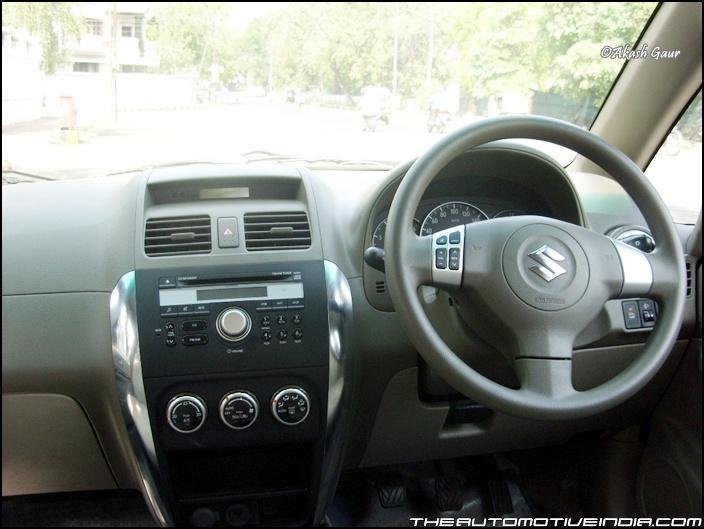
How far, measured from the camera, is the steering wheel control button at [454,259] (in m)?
1.38

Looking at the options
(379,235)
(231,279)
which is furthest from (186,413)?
(379,235)

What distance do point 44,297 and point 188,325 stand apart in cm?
38

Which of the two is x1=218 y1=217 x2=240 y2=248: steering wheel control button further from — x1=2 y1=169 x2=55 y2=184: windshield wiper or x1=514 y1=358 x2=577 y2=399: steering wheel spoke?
x1=514 y1=358 x2=577 y2=399: steering wheel spoke

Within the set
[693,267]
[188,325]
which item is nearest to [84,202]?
[188,325]

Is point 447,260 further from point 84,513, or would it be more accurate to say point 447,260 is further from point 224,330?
point 84,513

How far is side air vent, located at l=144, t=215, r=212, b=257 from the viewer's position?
1591mm

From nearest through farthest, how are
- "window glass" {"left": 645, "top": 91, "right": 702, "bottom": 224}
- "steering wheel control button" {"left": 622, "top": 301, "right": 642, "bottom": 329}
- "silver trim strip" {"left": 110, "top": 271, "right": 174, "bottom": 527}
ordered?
"silver trim strip" {"left": 110, "top": 271, "right": 174, "bottom": 527}, "steering wheel control button" {"left": 622, "top": 301, "right": 642, "bottom": 329}, "window glass" {"left": 645, "top": 91, "right": 702, "bottom": 224}

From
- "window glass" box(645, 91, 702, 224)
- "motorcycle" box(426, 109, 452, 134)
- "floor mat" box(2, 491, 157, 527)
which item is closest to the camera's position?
"motorcycle" box(426, 109, 452, 134)

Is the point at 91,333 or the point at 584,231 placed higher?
the point at 584,231

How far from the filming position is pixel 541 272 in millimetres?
1401

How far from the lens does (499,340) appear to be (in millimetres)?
1496

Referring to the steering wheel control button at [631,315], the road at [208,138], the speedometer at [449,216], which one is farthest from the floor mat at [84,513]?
the steering wheel control button at [631,315]

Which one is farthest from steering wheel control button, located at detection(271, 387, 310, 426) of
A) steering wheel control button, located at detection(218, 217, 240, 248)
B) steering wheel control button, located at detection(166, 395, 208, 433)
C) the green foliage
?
the green foliage

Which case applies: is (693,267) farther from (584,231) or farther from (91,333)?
(91,333)
